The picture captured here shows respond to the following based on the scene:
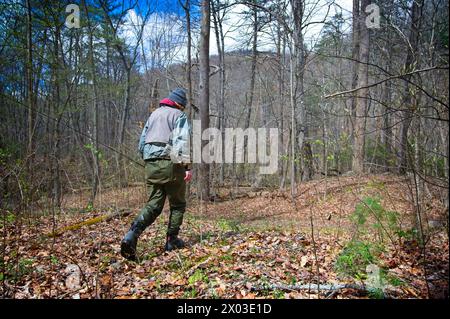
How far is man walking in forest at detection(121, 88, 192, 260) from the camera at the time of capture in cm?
353

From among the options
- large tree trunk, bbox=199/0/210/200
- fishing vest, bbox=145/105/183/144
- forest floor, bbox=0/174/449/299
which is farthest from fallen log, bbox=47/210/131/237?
large tree trunk, bbox=199/0/210/200

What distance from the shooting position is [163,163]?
3.57 meters

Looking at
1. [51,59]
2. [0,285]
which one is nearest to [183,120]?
[0,285]

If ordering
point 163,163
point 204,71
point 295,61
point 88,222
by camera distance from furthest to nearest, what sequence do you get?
point 204,71 < point 295,61 < point 88,222 < point 163,163

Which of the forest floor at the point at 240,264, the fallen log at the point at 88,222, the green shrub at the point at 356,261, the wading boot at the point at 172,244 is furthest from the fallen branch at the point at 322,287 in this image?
the fallen log at the point at 88,222

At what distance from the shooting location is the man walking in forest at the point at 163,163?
353 centimetres

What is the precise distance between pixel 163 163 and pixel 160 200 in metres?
0.49

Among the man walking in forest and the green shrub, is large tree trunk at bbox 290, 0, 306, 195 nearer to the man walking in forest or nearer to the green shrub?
the man walking in forest

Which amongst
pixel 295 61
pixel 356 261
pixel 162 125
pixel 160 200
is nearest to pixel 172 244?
pixel 160 200

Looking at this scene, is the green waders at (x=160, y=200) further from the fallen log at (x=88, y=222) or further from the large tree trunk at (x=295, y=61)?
the large tree trunk at (x=295, y=61)

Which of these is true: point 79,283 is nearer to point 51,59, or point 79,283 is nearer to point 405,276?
point 405,276

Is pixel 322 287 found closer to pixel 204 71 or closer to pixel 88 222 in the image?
pixel 88 222

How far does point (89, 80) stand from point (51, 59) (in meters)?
1.94
